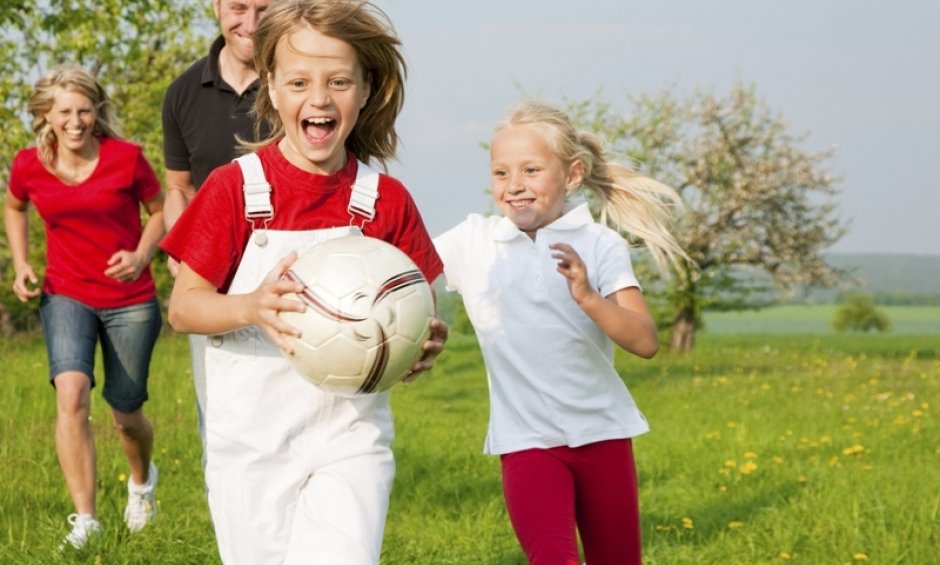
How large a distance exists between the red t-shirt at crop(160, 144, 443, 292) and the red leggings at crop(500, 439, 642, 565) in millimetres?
1089

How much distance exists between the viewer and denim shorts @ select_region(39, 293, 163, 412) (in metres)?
6.91

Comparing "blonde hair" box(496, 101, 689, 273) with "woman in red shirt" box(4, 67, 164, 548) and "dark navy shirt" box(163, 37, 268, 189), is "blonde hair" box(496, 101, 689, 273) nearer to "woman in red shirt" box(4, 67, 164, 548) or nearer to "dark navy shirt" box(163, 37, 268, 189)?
"dark navy shirt" box(163, 37, 268, 189)

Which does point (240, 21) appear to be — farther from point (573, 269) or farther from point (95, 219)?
point (573, 269)

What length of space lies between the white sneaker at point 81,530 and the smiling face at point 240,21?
95.4 inches

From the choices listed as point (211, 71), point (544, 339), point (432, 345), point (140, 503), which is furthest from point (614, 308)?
point (140, 503)

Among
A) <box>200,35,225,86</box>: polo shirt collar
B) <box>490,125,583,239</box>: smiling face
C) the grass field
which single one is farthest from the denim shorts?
<box>490,125,583,239</box>: smiling face

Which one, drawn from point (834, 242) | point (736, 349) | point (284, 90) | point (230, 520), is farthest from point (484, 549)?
point (834, 242)

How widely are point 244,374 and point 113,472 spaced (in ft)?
16.4

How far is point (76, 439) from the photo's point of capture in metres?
6.88

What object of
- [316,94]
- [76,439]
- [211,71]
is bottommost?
[76,439]

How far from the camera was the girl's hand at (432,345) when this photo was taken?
3.82 meters

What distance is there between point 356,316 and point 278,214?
1.81ft

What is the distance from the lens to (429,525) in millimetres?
7617

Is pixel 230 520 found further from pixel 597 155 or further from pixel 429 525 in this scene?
pixel 429 525
